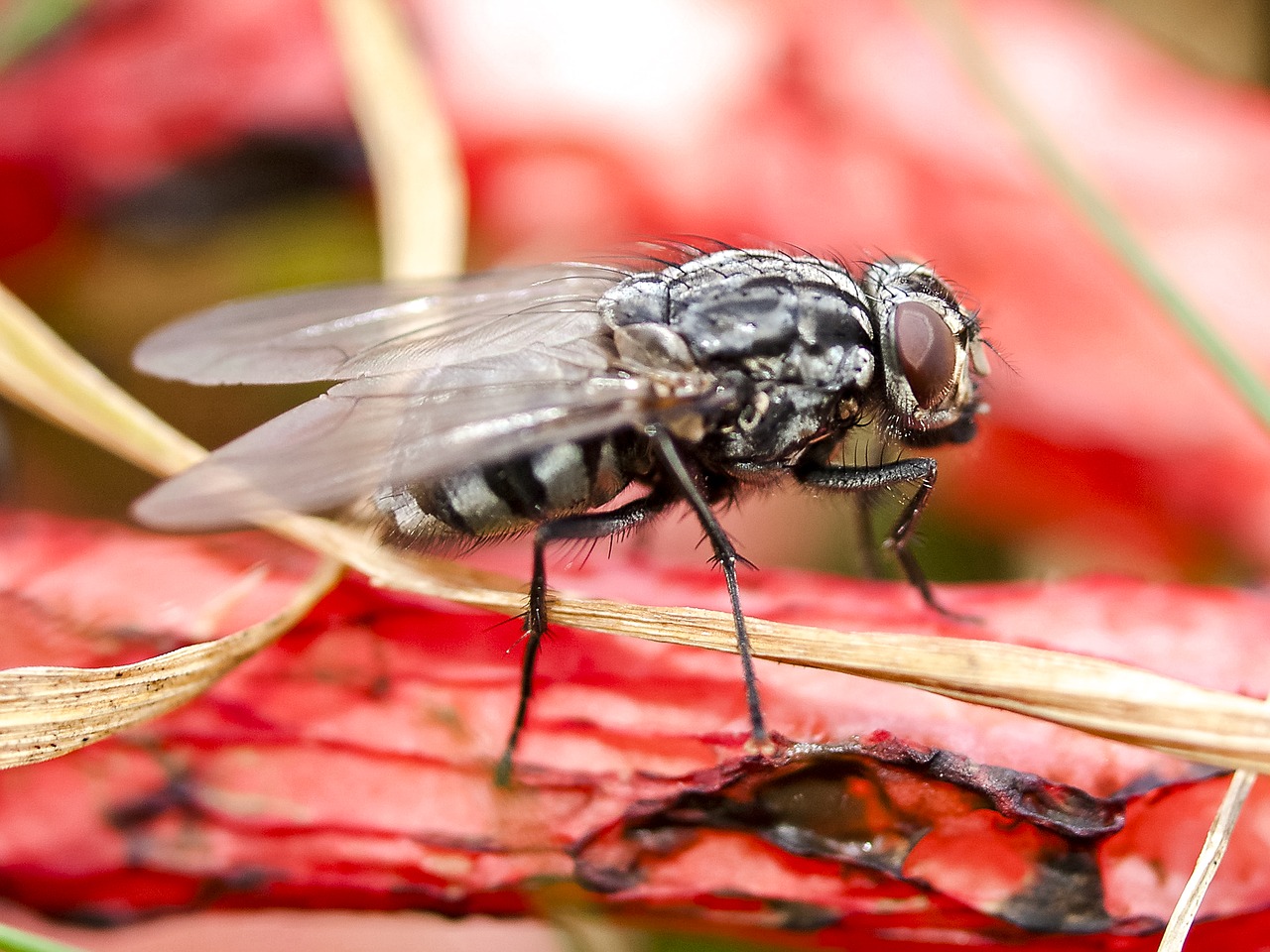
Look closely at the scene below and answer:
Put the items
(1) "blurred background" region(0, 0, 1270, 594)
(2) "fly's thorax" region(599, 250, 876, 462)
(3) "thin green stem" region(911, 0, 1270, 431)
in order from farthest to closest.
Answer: (1) "blurred background" region(0, 0, 1270, 594) → (3) "thin green stem" region(911, 0, 1270, 431) → (2) "fly's thorax" region(599, 250, 876, 462)

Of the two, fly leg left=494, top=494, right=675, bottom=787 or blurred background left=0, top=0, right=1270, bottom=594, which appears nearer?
fly leg left=494, top=494, right=675, bottom=787

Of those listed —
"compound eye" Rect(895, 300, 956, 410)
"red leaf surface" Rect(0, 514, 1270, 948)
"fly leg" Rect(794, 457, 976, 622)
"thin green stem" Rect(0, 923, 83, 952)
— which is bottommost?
"thin green stem" Rect(0, 923, 83, 952)

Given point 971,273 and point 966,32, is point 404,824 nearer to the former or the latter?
point 971,273

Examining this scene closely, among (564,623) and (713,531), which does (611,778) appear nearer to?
(564,623)

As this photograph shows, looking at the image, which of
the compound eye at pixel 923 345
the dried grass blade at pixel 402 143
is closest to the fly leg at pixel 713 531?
the compound eye at pixel 923 345

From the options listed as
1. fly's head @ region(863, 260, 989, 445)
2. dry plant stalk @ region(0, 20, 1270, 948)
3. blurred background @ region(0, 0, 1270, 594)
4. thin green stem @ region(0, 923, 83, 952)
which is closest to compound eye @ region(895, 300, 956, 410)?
fly's head @ region(863, 260, 989, 445)

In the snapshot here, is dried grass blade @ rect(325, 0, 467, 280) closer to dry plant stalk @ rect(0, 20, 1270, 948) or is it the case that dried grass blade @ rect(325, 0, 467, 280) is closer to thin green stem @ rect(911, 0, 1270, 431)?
dry plant stalk @ rect(0, 20, 1270, 948)

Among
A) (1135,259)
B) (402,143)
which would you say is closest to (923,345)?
(1135,259)
